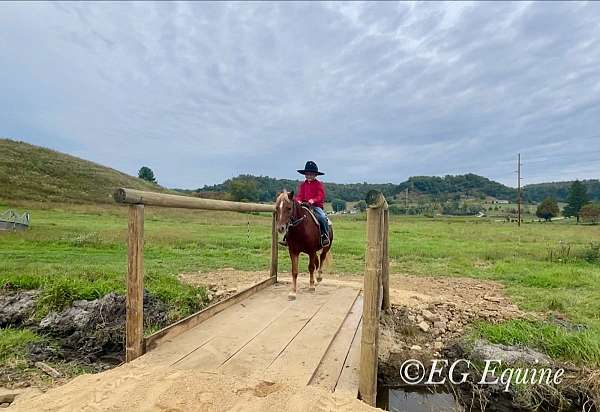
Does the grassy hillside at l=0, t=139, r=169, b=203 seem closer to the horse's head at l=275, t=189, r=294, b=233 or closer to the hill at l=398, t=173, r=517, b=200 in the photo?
the horse's head at l=275, t=189, r=294, b=233

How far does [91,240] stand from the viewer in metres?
14.1

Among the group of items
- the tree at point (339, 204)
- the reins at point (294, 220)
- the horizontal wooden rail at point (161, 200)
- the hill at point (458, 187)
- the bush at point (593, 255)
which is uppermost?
the hill at point (458, 187)

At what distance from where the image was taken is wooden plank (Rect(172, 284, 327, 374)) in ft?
10.4

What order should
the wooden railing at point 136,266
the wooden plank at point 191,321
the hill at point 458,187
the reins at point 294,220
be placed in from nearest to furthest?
1. the wooden railing at point 136,266
2. the wooden plank at point 191,321
3. the reins at point 294,220
4. the hill at point 458,187

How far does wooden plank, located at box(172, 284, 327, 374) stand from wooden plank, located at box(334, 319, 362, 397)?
0.64 m

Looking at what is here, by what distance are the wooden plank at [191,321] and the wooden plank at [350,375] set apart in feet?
5.44

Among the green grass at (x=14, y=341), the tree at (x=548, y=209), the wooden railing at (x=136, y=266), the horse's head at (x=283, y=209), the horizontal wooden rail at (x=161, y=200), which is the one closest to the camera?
the horizontal wooden rail at (x=161, y=200)

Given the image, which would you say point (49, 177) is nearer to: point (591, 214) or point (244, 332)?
point (244, 332)

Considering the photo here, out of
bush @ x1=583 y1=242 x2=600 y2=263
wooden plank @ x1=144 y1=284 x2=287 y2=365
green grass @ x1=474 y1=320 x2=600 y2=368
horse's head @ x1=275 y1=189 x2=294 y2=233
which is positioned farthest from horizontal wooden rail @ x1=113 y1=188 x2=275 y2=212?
bush @ x1=583 y1=242 x2=600 y2=263

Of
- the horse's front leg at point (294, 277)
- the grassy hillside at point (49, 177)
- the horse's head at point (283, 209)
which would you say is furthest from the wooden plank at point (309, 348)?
the grassy hillside at point (49, 177)

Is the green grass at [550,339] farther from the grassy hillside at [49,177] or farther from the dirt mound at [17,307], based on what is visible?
the grassy hillside at [49,177]

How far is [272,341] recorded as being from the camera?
3.73 metres

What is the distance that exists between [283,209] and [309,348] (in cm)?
241
